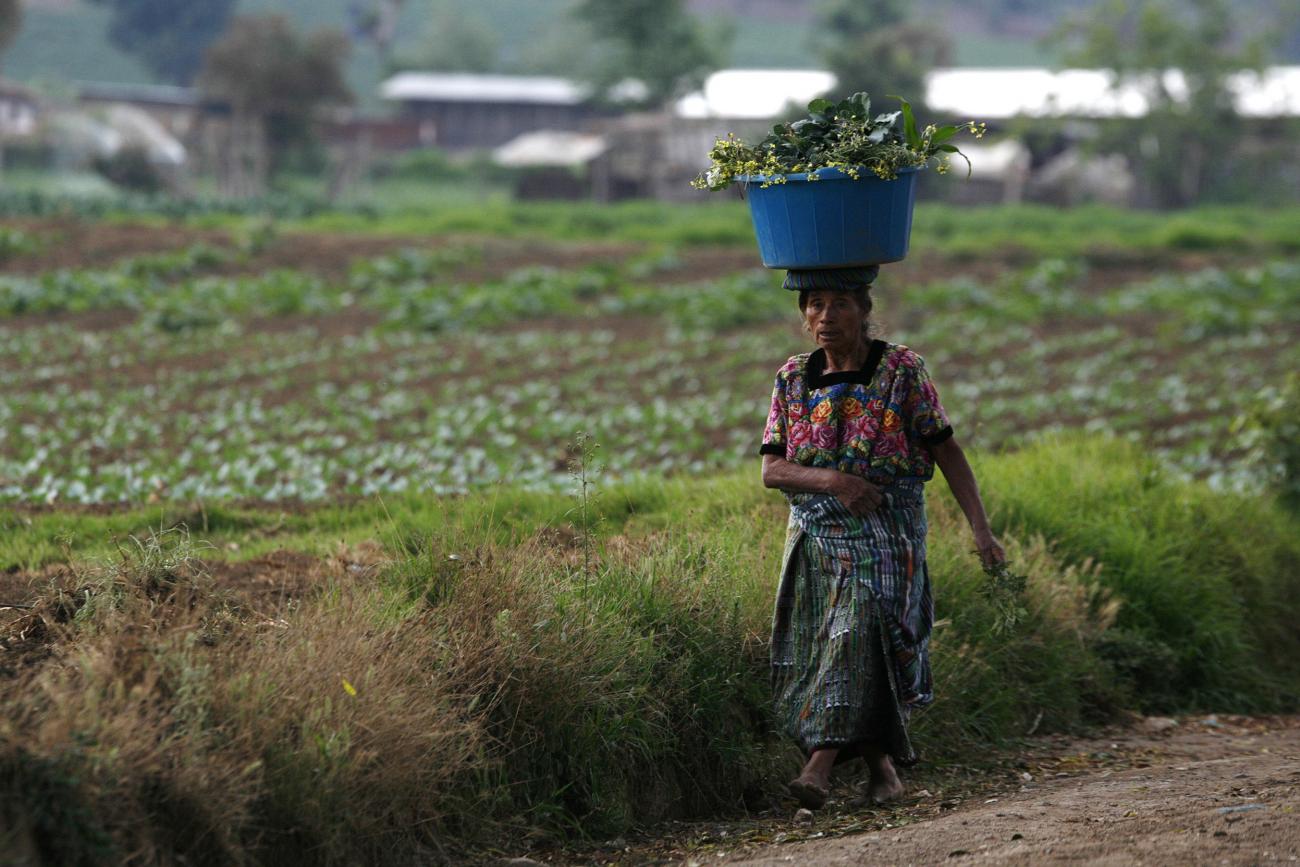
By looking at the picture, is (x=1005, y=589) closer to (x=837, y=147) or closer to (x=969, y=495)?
(x=969, y=495)

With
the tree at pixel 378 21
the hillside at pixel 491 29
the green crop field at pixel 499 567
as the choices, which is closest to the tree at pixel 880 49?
the hillside at pixel 491 29

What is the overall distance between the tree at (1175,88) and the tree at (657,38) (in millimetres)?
8856

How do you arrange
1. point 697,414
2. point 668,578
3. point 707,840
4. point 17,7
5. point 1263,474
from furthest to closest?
1. point 17,7
2. point 697,414
3. point 1263,474
4. point 668,578
5. point 707,840

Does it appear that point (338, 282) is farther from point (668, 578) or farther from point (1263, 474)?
point (668, 578)

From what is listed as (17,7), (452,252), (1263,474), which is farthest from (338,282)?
(17,7)

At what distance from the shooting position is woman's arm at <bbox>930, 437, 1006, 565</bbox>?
179 inches

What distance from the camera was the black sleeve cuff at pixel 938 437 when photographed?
4.46 m

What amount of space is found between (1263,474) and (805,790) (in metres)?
5.25

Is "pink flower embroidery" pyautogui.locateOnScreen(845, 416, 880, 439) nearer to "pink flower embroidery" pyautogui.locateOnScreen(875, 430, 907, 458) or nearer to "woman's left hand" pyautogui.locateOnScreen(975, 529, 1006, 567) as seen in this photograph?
"pink flower embroidery" pyautogui.locateOnScreen(875, 430, 907, 458)

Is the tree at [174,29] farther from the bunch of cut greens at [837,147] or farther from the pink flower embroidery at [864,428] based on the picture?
the pink flower embroidery at [864,428]

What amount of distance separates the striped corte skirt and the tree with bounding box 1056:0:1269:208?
3248cm

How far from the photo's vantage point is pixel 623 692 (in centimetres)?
450

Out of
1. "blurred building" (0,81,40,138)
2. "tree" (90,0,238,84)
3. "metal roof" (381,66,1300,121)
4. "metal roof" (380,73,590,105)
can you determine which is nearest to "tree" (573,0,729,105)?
"metal roof" (381,66,1300,121)

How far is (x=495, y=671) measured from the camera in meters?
4.32
